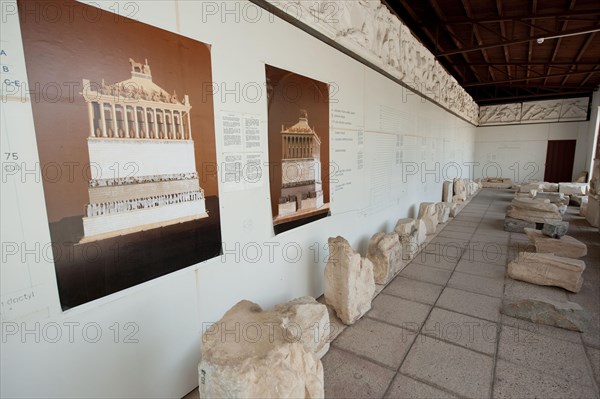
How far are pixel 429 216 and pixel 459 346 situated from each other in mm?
5071

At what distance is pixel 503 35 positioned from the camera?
32.2 feet

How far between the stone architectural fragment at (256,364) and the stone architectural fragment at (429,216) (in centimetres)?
641

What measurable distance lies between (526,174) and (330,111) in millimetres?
A: 20353

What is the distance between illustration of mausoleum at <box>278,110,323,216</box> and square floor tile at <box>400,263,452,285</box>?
2307 millimetres

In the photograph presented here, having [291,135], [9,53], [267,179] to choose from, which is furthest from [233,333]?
[291,135]

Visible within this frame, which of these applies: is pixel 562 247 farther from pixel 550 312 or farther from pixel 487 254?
pixel 550 312

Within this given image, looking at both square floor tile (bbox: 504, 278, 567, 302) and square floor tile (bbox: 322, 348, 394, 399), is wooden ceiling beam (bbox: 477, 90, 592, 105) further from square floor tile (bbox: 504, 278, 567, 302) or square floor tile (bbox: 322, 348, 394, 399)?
square floor tile (bbox: 322, 348, 394, 399)

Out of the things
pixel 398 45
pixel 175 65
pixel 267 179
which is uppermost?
pixel 398 45

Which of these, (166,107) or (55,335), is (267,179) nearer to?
(166,107)

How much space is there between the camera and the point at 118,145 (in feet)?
6.76

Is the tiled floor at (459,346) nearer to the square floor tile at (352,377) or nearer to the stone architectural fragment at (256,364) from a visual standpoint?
the square floor tile at (352,377)

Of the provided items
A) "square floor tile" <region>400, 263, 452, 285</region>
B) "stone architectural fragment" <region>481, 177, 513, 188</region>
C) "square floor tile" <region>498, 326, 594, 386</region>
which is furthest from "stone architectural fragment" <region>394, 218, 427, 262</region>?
"stone architectural fragment" <region>481, 177, 513, 188</region>

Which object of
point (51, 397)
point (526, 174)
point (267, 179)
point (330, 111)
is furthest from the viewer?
point (526, 174)

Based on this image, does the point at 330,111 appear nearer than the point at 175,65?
No
